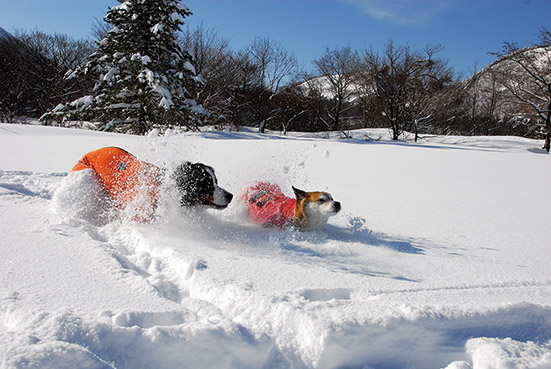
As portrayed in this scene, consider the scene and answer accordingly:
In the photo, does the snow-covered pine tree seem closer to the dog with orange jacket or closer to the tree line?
the tree line

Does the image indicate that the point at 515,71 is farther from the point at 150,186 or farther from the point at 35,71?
the point at 35,71

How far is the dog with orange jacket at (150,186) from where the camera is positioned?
3008mm

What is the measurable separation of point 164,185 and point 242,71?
821 inches

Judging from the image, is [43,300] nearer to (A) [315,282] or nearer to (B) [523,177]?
(A) [315,282]

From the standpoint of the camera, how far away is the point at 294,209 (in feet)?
10.5

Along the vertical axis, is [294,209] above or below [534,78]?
below

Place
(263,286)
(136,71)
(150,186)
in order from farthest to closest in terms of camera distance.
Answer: (136,71) < (150,186) < (263,286)

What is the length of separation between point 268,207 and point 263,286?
1437 millimetres

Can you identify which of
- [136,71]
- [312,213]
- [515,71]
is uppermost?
[515,71]

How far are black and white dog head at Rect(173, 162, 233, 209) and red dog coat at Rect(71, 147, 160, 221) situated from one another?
218mm

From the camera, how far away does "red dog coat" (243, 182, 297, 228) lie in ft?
10.5

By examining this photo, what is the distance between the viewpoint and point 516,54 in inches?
563

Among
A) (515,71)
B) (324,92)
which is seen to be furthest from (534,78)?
(324,92)

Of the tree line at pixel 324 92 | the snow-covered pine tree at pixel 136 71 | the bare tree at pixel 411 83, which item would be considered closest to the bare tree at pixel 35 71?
the tree line at pixel 324 92
